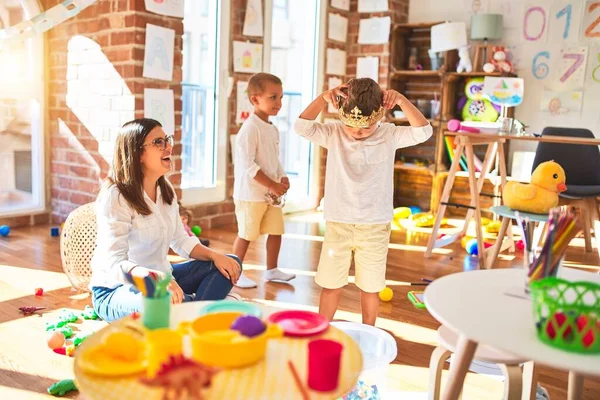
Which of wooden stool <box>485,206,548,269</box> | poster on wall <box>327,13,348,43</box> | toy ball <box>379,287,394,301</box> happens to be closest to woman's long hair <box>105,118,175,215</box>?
toy ball <box>379,287,394,301</box>

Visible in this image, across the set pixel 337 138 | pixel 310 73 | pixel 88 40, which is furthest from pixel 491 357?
pixel 310 73

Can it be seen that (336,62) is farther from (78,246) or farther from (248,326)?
(248,326)

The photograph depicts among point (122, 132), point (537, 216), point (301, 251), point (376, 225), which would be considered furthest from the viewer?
point (301, 251)

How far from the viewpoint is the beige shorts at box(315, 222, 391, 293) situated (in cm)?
213

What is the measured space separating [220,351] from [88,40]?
10.7 feet

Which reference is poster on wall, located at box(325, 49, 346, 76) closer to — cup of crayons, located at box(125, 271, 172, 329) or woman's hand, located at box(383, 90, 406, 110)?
woman's hand, located at box(383, 90, 406, 110)

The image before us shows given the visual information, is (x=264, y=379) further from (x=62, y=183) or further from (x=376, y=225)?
(x=62, y=183)

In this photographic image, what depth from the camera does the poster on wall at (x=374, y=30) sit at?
5.33 metres

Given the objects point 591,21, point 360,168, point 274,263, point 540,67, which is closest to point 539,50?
point 540,67

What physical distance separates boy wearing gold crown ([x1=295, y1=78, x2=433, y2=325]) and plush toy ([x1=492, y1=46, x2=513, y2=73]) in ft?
10.2

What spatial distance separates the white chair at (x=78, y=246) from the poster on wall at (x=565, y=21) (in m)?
3.97

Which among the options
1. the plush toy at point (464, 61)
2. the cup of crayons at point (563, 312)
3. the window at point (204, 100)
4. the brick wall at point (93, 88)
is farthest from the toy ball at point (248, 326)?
the plush toy at point (464, 61)

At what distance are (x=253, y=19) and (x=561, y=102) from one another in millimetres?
2566

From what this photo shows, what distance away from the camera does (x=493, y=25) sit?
489 cm
